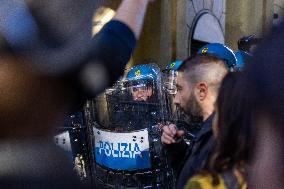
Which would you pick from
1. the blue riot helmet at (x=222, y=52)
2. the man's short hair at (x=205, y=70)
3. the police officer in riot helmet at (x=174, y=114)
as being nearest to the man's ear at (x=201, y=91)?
the man's short hair at (x=205, y=70)

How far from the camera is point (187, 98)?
11.1 ft

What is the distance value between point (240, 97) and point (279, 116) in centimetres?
24

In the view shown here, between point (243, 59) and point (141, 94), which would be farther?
point (141, 94)

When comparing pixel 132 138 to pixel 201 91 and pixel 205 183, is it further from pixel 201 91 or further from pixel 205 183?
pixel 205 183

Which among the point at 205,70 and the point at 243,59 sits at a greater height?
the point at 243,59

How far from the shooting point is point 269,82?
0.95 metres

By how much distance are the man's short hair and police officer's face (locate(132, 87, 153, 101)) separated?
412 millimetres

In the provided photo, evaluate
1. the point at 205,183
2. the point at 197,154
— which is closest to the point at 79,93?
the point at 205,183

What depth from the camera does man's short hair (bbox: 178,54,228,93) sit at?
3334mm

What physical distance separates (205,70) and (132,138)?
897mm

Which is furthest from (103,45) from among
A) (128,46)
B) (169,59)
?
(169,59)

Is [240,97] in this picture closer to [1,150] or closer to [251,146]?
[251,146]

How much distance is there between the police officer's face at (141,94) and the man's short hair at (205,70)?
1.35 ft

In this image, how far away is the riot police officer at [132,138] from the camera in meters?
3.89
